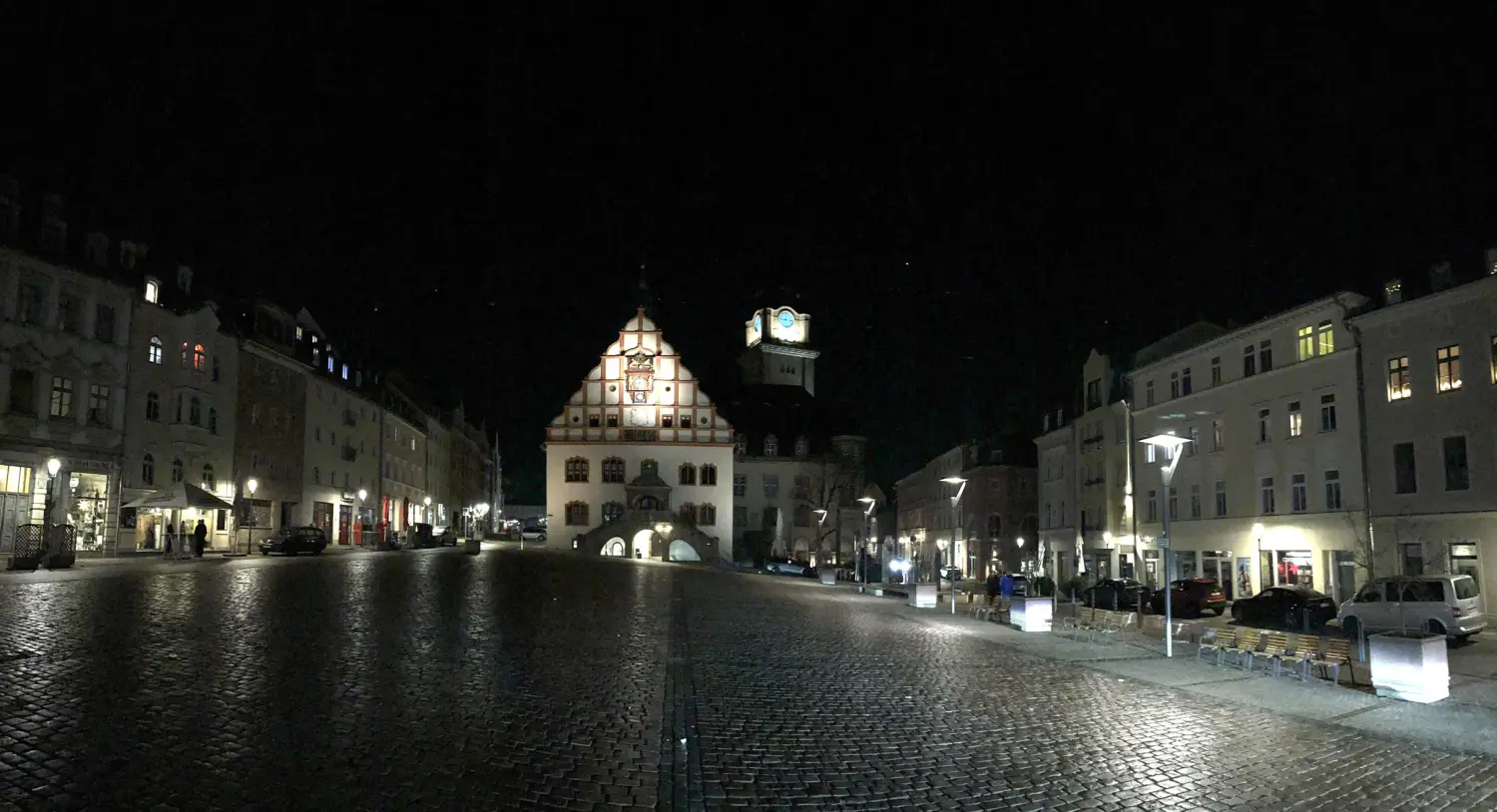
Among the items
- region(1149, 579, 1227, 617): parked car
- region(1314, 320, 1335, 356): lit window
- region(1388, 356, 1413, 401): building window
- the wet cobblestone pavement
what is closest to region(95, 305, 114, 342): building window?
the wet cobblestone pavement

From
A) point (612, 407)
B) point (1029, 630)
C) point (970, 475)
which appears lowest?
point (1029, 630)

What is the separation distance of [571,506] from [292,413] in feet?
89.7

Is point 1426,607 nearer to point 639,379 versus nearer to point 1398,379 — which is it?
point 1398,379

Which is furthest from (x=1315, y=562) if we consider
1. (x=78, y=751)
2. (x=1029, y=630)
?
(x=78, y=751)

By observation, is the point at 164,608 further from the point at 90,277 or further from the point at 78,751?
the point at 90,277

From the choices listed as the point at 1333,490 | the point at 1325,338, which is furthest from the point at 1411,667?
the point at 1325,338

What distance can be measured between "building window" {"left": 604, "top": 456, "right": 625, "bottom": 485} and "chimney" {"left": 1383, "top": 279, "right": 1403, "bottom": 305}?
5725 cm

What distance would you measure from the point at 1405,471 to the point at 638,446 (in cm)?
5702

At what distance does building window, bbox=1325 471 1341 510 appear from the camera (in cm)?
3746

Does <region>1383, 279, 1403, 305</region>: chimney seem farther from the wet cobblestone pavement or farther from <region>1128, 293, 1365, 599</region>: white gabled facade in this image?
the wet cobblestone pavement

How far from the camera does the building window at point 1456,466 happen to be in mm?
31828

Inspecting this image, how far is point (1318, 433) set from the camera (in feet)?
127

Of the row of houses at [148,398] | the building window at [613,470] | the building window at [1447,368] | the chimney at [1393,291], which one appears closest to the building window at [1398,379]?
the building window at [1447,368]

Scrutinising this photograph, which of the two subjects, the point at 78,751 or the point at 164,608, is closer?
the point at 78,751
